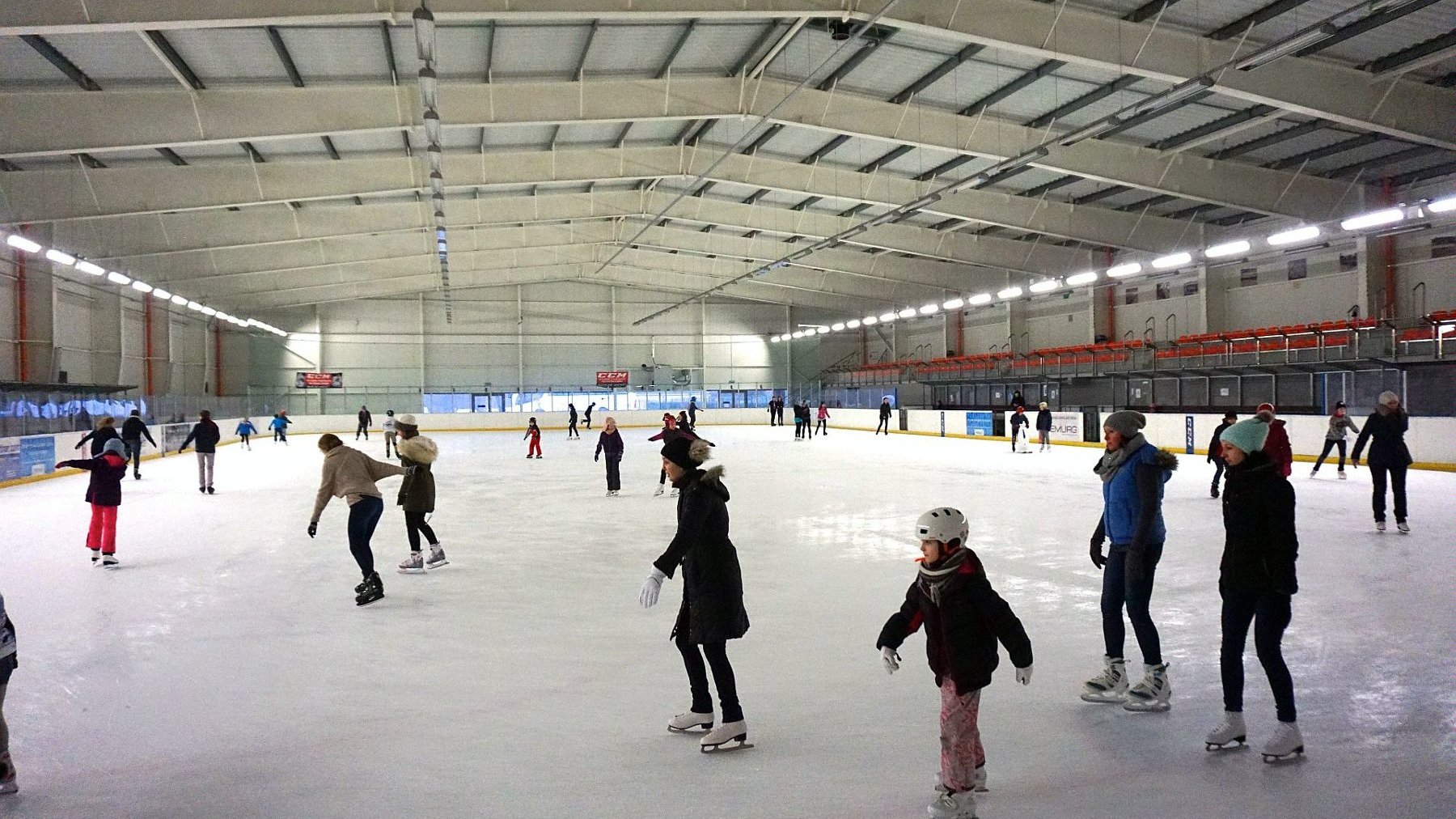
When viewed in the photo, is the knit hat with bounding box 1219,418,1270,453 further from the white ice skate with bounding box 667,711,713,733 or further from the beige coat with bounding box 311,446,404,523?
the beige coat with bounding box 311,446,404,523

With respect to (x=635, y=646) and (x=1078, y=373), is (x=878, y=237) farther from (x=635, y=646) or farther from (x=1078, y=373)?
(x=635, y=646)

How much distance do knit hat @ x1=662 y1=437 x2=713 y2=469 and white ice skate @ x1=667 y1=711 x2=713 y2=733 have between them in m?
1.14

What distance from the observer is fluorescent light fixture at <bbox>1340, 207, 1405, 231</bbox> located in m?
15.8

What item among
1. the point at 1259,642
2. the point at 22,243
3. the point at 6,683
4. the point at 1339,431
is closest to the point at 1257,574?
the point at 1259,642

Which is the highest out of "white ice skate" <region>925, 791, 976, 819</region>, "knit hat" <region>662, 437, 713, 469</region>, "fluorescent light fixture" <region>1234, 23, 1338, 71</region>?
"fluorescent light fixture" <region>1234, 23, 1338, 71</region>

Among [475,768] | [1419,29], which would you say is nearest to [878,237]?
[1419,29]

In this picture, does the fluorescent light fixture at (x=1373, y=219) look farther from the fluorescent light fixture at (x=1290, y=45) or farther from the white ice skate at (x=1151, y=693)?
the white ice skate at (x=1151, y=693)

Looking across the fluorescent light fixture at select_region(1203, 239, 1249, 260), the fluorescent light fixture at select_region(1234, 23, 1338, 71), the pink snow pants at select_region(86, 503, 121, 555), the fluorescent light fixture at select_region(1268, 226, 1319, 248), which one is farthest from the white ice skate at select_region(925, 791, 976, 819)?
the fluorescent light fixture at select_region(1203, 239, 1249, 260)

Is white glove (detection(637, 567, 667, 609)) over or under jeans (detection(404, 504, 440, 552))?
over

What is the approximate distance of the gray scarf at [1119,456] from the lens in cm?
434

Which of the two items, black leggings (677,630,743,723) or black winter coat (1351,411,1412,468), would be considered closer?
black leggings (677,630,743,723)

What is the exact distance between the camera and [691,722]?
4016mm

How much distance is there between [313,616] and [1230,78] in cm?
1509

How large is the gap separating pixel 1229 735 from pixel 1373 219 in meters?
16.8
